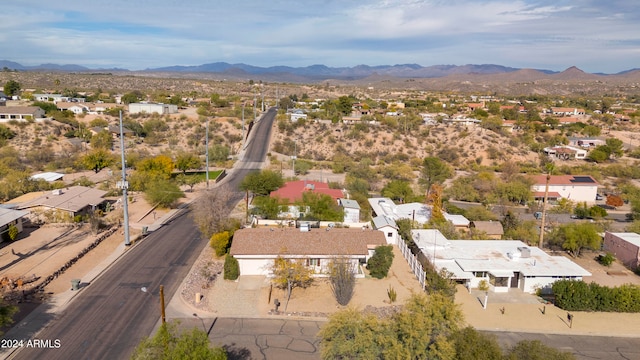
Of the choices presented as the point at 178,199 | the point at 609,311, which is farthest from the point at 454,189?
the point at 178,199

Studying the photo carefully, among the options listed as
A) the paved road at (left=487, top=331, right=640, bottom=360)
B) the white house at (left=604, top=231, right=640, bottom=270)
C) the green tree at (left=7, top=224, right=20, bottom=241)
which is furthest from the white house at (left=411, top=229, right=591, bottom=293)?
the green tree at (left=7, top=224, right=20, bottom=241)

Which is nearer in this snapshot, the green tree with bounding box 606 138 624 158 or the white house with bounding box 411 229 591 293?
the white house with bounding box 411 229 591 293

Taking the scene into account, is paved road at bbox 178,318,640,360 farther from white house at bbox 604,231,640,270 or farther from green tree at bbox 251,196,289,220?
green tree at bbox 251,196,289,220

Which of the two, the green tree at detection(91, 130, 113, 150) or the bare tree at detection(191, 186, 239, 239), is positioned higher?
the green tree at detection(91, 130, 113, 150)

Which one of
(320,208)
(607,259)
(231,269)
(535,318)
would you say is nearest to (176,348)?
(231,269)

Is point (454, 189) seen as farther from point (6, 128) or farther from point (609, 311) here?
point (6, 128)

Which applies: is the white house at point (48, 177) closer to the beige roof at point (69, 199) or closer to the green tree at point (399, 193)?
the beige roof at point (69, 199)
